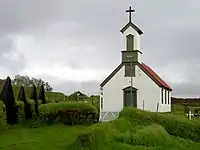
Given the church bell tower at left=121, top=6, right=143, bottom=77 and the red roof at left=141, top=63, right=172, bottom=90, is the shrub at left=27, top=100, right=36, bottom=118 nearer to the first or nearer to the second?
the church bell tower at left=121, top=6, right=143, bottom=77

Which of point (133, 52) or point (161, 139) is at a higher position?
point (133, 52)

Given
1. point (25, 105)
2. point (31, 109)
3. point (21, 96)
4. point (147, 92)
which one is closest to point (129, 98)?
point (147, 92)

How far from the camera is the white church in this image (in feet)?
144

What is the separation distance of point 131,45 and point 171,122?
82.8 ft

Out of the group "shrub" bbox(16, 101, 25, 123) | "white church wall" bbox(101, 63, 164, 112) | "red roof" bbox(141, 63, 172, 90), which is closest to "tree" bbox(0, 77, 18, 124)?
"shrub" bbox(16, 101, 25, 123)

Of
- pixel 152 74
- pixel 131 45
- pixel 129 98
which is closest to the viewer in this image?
pixel 131 45

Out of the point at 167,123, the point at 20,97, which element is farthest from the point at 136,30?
the point at 167,123

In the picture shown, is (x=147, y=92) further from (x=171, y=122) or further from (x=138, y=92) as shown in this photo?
(x=171, y=122)

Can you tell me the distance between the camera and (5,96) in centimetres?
3002

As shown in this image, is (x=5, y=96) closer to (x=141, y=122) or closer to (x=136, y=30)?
(x=141, y=122)

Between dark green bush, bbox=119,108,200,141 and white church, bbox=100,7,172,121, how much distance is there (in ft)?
77.7

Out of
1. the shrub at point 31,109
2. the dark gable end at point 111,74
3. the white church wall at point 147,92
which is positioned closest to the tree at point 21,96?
the shrub at point 31,109

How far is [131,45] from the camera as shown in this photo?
44031 mm

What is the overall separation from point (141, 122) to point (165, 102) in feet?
98.5
